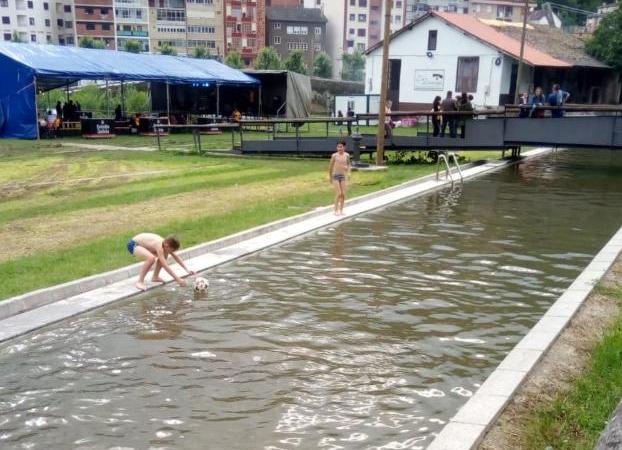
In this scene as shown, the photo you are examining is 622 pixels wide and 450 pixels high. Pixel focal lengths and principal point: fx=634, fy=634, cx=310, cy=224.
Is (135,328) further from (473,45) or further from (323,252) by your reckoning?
Result: (473,45)

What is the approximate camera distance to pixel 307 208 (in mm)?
15398

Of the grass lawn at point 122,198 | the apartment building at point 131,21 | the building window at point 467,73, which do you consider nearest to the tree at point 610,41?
the building window at point 467,73

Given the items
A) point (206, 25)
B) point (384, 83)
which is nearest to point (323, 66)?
point (206, 25)

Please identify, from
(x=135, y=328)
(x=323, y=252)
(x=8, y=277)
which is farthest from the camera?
(x=323, y=252)

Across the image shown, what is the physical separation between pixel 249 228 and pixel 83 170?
1146 centimetres

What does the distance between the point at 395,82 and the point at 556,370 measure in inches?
1833

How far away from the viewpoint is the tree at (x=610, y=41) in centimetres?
5000

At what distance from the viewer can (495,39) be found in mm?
46656

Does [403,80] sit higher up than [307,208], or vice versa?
[403,80]

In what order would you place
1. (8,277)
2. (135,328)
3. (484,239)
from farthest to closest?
(484,239) → (8,277) → (135,328)

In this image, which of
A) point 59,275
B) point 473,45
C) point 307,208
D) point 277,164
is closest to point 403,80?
point 473,45

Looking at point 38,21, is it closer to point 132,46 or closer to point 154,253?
point 132,46

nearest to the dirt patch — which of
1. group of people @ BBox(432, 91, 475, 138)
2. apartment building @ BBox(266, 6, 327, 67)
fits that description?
group of people @ BBox(432, 91, 475, 138)

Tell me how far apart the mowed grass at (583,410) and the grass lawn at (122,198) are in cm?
669
